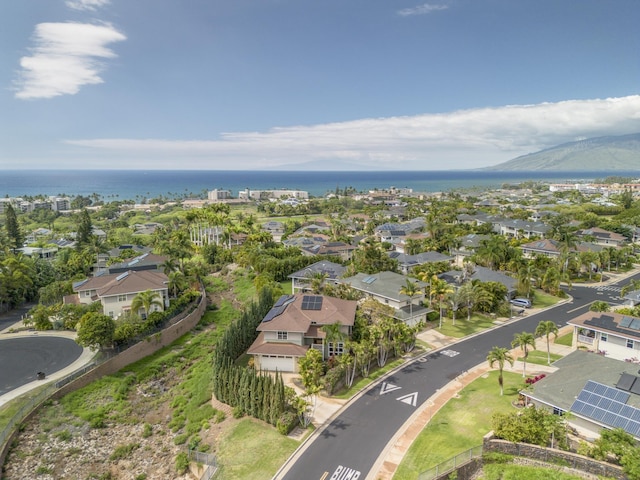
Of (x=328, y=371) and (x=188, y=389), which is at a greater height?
(x=328, y=371)

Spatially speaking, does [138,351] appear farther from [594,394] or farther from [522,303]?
[522,303]

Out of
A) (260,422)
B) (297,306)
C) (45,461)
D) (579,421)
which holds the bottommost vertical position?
(45,461)

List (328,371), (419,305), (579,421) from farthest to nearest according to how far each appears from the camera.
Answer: (419,305)
(328,371)
(579,421)

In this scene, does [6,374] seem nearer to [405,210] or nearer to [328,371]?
[328,371]

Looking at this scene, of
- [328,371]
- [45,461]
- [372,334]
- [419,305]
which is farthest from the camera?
[419,305]

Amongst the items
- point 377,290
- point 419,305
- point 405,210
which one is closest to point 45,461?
point 377,290

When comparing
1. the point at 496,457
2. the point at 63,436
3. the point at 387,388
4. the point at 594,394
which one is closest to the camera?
the point at 496,457

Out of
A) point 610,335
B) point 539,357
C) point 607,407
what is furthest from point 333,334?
point 610,335
